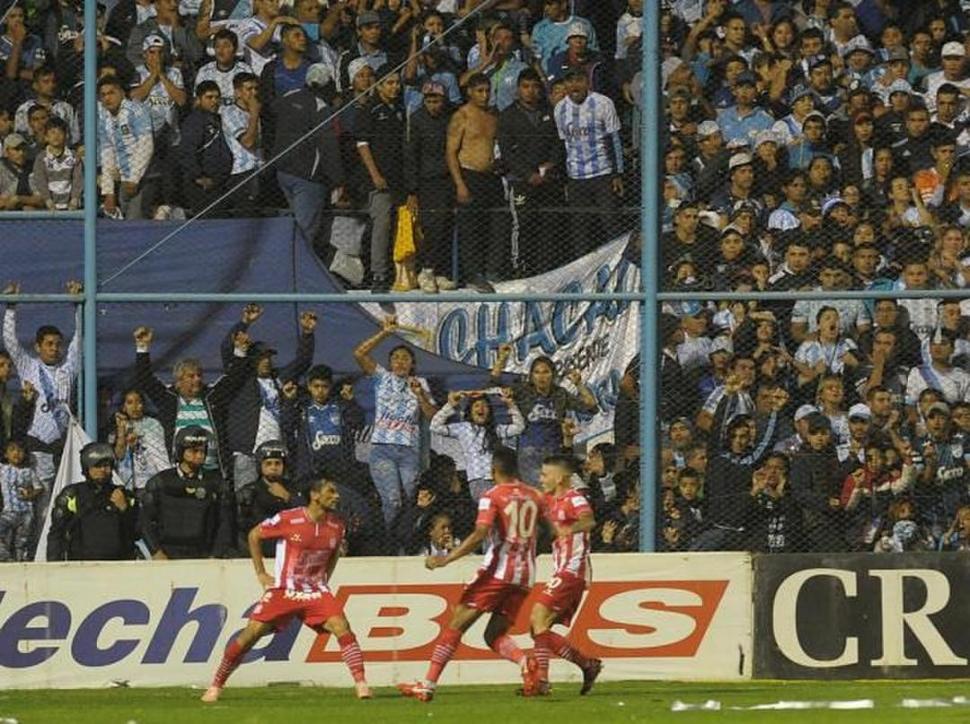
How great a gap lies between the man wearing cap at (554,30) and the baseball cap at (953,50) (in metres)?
3.17

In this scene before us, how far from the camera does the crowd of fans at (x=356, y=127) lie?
16594 mm

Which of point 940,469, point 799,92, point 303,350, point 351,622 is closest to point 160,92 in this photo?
point 303,350

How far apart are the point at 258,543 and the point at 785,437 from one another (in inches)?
191

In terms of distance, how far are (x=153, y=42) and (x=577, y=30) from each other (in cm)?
367

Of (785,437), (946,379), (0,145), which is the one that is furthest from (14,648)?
(946,379)

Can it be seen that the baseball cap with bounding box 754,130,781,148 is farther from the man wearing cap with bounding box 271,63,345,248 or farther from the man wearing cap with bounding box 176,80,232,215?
the man wearing cap with bounding box 176,80,232,215

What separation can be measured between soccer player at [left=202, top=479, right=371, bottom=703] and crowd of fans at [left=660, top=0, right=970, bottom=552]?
147 inches

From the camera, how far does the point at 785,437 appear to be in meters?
16.1

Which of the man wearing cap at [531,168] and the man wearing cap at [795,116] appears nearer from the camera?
the man wearing cap at [531,168]

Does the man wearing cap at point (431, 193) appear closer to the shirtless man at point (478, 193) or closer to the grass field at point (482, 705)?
the shirtless man at point (478, 193)

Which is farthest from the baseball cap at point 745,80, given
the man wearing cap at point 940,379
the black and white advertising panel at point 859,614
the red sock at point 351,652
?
the red sock at point 351,652

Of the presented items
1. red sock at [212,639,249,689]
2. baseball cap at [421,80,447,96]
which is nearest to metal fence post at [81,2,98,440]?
baseball cap at [421,80,447,96]

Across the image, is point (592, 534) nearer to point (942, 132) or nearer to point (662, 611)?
point (662, 611)

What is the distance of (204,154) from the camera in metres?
16.8
